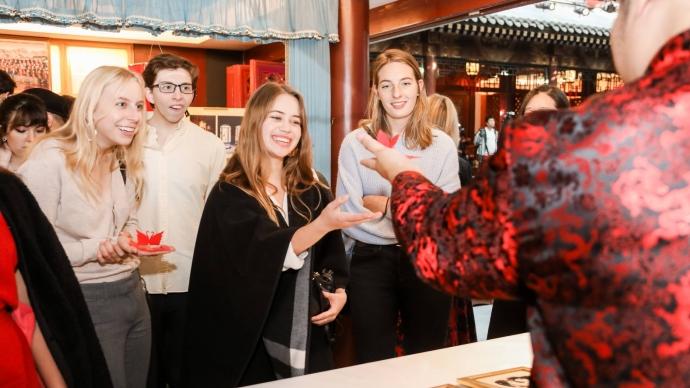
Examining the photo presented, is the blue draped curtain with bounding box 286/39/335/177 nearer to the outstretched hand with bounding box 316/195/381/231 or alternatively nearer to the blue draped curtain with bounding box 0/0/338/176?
the blue draped curtain with bounding box 0/0/338/176

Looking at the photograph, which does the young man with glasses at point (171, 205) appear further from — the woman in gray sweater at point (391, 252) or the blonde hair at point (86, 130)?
the woman in gray sweater at point (391, 252)

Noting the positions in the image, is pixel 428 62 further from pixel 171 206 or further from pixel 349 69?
pixel 171 206

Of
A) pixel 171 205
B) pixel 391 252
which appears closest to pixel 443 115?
pixel 391 252

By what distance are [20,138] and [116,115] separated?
3.34 ft

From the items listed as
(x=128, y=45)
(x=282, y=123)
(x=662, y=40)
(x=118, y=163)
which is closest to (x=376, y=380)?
(x=662, y=40)

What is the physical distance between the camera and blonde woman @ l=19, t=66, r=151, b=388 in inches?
87.0

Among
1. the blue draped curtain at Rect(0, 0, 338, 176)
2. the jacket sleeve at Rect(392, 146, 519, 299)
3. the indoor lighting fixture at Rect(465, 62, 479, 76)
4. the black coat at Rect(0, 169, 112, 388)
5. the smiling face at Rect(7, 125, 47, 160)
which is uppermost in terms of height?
the indoor lighting fixture at Rect(465, 62, 479, 76)

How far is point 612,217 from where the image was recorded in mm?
758

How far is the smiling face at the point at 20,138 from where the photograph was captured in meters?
3.15

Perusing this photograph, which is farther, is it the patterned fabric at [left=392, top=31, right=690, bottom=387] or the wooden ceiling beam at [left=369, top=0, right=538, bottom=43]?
the wooden ceiling beam at [left=369, top=0, right=538, bottom=43]

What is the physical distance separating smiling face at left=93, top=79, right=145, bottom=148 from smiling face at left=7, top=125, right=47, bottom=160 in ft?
2.95

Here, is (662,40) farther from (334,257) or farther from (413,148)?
(413,148)

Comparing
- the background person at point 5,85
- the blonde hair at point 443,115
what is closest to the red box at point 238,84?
the background person at point 5,85

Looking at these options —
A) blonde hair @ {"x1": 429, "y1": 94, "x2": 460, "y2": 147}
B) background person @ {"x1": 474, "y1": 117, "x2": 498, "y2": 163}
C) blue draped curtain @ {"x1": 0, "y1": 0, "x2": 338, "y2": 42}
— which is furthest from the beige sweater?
background person @ {"x1": 474, "y1": 117, "x2": 498, "y2": 163}
